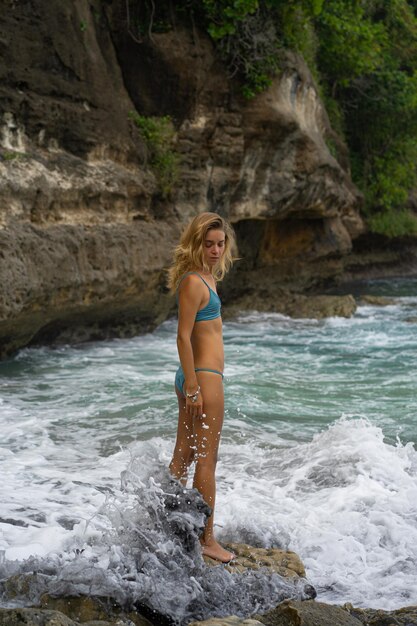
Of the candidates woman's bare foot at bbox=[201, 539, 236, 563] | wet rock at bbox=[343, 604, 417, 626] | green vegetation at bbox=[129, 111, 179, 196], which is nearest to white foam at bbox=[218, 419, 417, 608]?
wet rock at bbox=[343, 604, 417, 626]

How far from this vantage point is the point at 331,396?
28.5ft

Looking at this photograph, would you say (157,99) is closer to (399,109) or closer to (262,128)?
(262,128)

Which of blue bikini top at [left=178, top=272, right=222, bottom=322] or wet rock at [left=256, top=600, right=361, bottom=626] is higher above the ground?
blue bikini top at [left=178, top=272, right=222, bottom=322]

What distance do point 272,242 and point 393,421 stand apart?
31.2ft

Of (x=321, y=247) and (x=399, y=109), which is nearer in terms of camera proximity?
(x=321, y=247)

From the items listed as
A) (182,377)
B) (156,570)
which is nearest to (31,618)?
(156,570)

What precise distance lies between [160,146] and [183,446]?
7967 millimetres

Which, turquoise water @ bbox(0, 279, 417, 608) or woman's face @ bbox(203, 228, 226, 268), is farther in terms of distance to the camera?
turquoise water @ bbox(0, 279, 417, 608)

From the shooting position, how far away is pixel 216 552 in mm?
4430

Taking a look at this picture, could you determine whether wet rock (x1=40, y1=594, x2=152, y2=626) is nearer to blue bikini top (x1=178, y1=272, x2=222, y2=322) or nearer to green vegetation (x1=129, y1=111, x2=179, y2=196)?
blue bikini top (x1=178, y1=272, x2=222, y2=322)

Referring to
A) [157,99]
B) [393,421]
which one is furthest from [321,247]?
[393,421]

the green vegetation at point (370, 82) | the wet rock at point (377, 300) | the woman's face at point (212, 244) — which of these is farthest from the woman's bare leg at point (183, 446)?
the wet rock at point (377, 300)

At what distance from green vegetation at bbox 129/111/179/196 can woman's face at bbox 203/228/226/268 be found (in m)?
7.62

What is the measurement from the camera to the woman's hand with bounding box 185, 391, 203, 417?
14.3 feet
